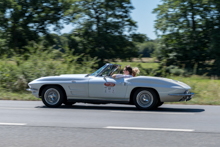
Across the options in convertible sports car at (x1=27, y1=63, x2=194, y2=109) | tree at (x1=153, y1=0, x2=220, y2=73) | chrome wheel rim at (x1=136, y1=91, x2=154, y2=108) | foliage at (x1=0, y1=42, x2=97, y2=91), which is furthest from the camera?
tree at (x1=153, y1=0, x2=220, y2=73)

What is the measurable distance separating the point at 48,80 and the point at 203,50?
25.3 metres

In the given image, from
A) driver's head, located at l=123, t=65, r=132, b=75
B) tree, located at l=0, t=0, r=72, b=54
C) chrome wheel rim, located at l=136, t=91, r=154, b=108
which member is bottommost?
chrome wheel rim, located at l=136, t=91, r=154, b=108

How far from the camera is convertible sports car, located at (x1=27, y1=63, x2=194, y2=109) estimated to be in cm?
873

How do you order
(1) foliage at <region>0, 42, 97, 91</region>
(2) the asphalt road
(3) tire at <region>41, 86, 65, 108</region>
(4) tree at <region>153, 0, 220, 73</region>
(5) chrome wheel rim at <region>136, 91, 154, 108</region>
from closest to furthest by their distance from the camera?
(2) the asphalt road → (5) chrome wheel rim at <region>136, 91, 154, 108</region> → (3) tire at <region>41, 86, 65, 108</region> → (1) foliage at <region>0, 42, 97, 91</region> → (4) tree at <region>153, 0, 220, 73</region>

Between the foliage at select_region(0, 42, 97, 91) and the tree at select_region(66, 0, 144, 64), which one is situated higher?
the tree at select_region(66, 0, 144, 64)

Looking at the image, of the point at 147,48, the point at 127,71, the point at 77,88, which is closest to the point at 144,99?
the point at 127,71

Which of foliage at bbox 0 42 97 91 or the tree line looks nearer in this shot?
foliage at bbox 0 42 97 91

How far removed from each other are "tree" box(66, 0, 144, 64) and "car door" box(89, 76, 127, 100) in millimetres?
22232

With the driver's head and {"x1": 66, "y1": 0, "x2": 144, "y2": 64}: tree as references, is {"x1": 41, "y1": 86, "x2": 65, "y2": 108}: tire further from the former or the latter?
{"x1": 66, "y1": 0, "x2": 144, "y2": 64}: tree

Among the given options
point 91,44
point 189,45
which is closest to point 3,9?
point 91,44

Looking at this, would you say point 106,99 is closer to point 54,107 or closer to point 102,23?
point 54,107

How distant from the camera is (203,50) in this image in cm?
3244

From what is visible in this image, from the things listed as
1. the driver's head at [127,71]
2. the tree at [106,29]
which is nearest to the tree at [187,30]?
the tree at [106,29]

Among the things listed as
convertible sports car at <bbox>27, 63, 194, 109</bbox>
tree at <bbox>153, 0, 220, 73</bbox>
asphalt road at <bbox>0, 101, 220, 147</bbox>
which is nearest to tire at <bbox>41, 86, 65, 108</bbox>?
convertible sports car at <bbox>27, 63, 194, 109</bbox>
